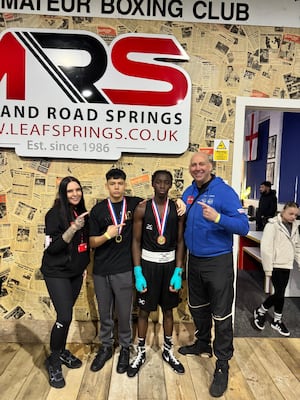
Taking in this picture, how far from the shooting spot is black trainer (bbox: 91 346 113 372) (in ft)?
8.18

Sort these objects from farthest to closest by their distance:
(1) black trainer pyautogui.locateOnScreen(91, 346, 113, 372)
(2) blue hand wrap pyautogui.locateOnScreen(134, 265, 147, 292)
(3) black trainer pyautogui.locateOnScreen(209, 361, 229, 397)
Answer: (1) black trainer pyautogui.locateOnScreen(91, 346, 113, 372), (2) blue hand wrap pyautogui.locateOnScreen(134, 265, 147, 292), (3) black trainer pyautogui.locateOnScreen(209, 361, 229, 397)

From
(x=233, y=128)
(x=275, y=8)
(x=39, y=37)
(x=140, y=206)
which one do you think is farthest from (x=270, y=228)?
(x=39, y=37)

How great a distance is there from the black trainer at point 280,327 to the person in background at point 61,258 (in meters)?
2.06

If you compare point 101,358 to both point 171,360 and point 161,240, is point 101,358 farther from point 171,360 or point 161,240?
point 161,240

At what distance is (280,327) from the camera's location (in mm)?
3189

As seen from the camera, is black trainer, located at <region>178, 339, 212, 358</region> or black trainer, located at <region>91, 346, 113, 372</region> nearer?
black trainer, located at <region>91, 346, 113, 372</region>

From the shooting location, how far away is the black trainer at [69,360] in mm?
2525

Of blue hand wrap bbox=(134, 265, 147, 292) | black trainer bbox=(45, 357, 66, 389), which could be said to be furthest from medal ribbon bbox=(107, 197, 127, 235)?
black trainer bbox=(45, 357, 66, 389)

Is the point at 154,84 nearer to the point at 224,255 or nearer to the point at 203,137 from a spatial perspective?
the point at 203,137

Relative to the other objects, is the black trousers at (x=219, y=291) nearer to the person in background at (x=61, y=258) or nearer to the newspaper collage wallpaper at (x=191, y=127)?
the newspaper collage wallpaper at (x=191, y=127)

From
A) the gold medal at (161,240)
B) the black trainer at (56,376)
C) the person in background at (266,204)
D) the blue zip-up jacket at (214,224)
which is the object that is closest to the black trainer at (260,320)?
the blue zip-up jacket at (214,224)

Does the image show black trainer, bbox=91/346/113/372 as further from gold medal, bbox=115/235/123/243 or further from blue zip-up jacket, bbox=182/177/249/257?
blue zip-up jacket, bbox=182/177/249/257

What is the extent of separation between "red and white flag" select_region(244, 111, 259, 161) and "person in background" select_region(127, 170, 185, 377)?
5550 mm

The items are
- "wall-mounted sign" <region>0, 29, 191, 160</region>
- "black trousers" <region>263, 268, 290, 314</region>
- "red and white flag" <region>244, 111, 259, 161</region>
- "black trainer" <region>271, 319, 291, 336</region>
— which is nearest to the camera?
"wall-mounted sign" <region>0, 29, 191, 160</region>
